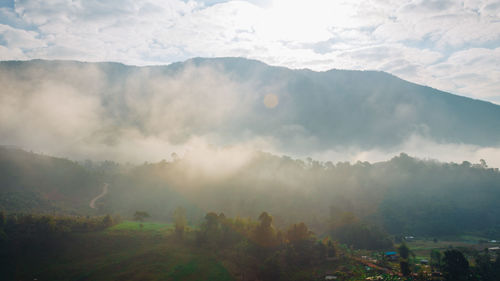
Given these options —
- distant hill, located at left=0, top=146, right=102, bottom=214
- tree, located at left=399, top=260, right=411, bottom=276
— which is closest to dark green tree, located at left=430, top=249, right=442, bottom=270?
tree, located at left=399, top=260, right=411, bottom=276

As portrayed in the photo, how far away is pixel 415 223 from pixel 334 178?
4563 cm

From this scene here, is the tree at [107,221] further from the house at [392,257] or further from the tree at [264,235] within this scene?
the house at [392,257]

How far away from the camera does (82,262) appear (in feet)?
199

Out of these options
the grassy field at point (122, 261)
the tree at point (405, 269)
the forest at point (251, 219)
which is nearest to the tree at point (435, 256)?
the forest at point (251, 219)

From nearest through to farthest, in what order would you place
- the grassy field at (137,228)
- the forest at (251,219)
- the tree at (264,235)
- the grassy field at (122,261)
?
the grassy field at (122,261), the forest at (251,219), the tree at (264,235), the grassy field at (137,228)

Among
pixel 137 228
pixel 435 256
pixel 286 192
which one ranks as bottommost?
pixel 435 256

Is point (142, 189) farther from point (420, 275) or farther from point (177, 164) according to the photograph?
point (420, 275)

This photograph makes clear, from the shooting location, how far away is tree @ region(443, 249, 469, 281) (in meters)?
51.9

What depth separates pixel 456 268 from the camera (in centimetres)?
5209

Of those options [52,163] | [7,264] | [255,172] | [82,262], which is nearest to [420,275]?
[82,262]

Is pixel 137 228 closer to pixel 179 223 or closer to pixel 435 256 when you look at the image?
pixel 179 223

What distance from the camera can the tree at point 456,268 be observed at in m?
51.9

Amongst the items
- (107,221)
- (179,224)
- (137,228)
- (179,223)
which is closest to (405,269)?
(179,224)

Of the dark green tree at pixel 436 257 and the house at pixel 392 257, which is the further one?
the house at pixel 392 257
